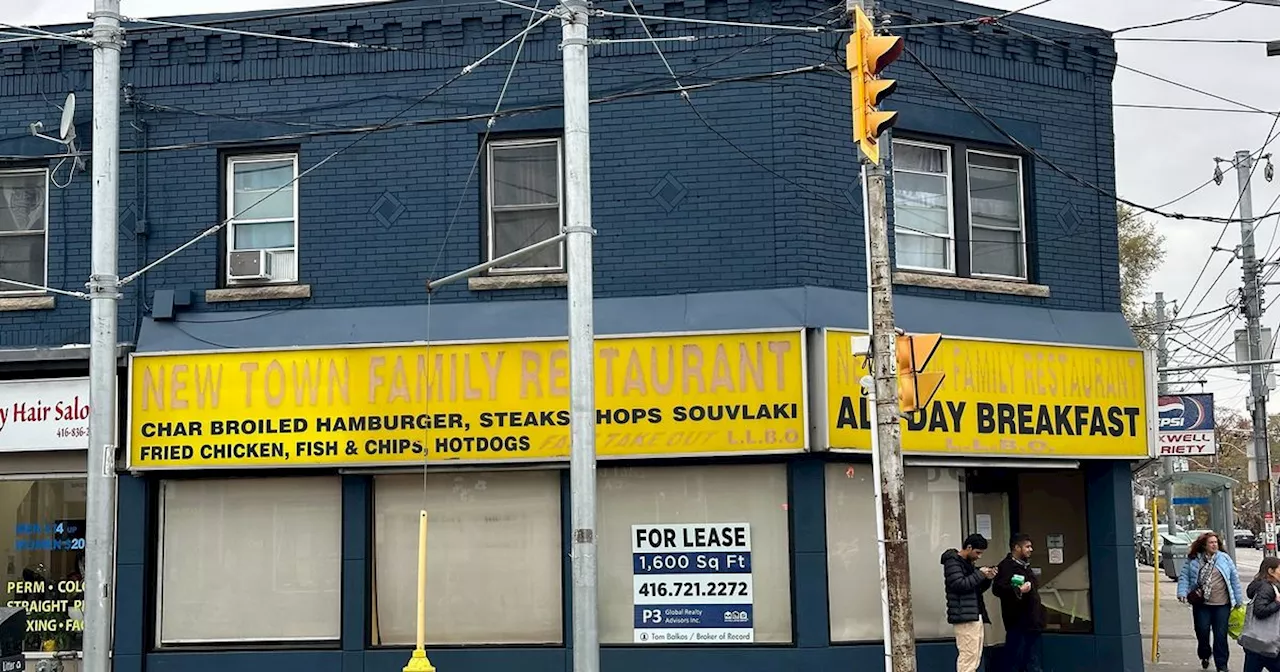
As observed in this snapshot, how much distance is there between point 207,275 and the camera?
1538 centimetres

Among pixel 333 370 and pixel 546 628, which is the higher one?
pixel 333 370

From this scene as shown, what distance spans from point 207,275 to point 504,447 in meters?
3.79

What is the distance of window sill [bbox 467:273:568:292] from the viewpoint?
14758 mm

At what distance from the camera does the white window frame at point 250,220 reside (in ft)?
50.4

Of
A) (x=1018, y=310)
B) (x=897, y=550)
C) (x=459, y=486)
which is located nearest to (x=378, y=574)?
(x=459, y=486)

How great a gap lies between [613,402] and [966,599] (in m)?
3.82

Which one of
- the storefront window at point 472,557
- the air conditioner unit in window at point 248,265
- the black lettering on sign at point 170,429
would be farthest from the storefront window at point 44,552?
the storefront window at point 472,557

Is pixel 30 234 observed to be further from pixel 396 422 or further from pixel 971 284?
pixel 971 284

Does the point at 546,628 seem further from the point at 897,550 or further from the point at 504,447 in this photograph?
the point at 897,550

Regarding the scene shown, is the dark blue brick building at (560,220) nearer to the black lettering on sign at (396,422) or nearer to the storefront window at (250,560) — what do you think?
the storefront window at (250,560)

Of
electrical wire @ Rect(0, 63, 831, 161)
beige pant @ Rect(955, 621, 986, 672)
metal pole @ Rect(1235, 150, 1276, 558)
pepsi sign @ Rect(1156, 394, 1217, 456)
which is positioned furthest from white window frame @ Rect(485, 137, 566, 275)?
metal pole @ Rect(1235, 150, 1276, 558)

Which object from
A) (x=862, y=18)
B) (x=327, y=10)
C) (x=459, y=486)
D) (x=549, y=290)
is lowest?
(x=459, y=486)

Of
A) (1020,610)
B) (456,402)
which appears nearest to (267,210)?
(456,402)

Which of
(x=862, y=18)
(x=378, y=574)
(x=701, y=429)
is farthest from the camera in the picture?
(x=378, y=574)
